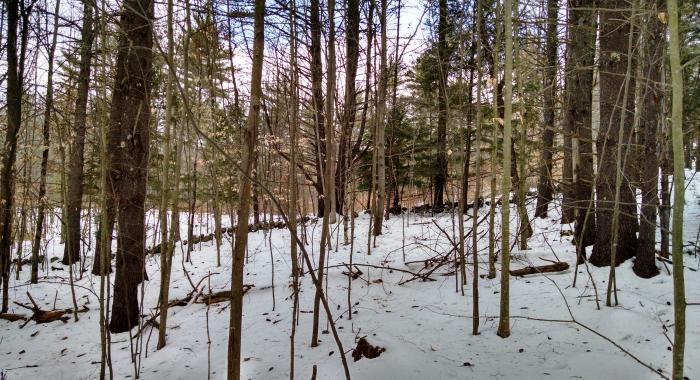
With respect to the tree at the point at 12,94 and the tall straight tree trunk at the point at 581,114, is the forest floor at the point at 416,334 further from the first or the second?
the tree at the point at 12,94

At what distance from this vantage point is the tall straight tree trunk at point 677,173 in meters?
1.78

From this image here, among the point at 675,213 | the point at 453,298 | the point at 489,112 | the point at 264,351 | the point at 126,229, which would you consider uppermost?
the point at 489,112

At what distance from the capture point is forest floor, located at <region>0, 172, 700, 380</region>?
3273 mm

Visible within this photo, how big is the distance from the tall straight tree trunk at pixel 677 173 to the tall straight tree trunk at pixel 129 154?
4769 millimetres

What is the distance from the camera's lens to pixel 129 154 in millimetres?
4574

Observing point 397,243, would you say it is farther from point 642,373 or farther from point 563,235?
point 642,373

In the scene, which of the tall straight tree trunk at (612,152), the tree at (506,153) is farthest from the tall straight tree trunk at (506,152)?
the tall straight tree trunk at (612,152)

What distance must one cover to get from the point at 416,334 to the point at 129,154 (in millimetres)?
3952

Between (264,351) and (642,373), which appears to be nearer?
(642,373)

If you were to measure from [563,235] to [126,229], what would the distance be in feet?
23.8

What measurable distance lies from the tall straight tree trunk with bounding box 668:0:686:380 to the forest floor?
61 centimetres

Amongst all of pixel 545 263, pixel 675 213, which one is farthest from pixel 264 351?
pixel 545 263

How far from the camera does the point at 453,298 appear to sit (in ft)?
15.8

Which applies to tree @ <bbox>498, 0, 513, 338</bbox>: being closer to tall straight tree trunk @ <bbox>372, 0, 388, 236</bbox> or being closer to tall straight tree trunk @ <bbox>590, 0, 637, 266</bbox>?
tall straight tree trunk @ <bbox>590, 0, 637, 266</bbox>
